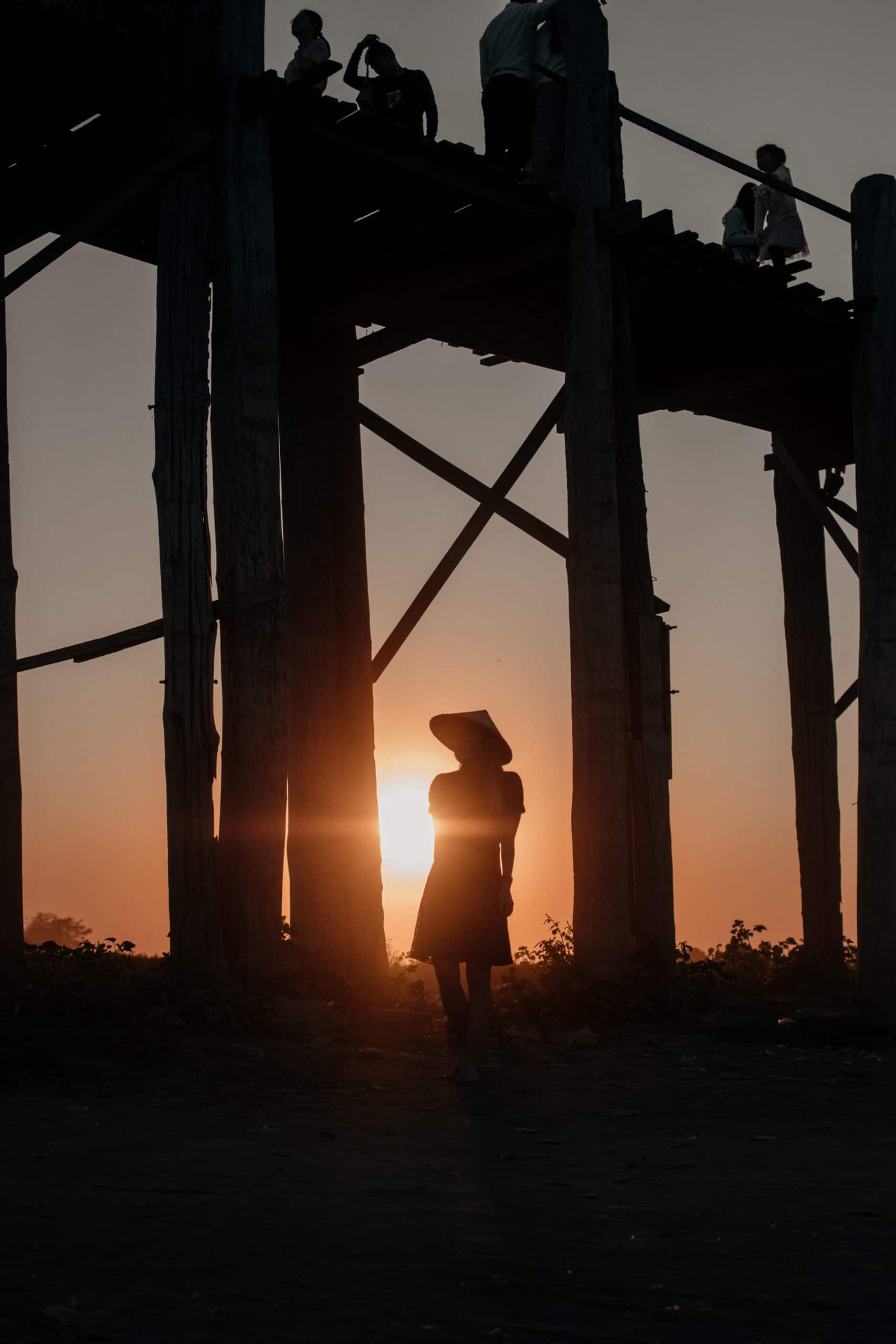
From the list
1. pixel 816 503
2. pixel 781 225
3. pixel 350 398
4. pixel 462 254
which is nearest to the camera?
pixel 462 254

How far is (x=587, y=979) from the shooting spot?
33.7ft

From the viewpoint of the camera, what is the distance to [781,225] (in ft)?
43.8

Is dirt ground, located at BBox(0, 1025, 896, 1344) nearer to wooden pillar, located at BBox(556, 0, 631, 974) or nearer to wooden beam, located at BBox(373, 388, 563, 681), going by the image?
wooden pillar, located at BBox(556, 0, 631, 974)

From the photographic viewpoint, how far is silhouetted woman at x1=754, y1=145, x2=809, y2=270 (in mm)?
13344

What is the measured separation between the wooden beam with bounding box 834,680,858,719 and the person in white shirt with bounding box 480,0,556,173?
5764 mm

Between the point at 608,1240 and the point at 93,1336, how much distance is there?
1.44m

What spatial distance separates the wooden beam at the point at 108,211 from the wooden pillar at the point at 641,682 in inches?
128

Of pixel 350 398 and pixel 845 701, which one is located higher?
pixel 350 398

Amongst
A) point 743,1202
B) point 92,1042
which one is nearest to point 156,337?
point 92,1042

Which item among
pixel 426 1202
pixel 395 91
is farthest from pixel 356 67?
pixel 426 1202

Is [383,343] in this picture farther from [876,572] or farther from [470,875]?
[470,875]

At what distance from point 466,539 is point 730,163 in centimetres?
348

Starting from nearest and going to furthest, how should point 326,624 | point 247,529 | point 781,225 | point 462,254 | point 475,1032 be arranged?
point 475,1032, point 247,529, point 462,254, point 326,624, point 781,225

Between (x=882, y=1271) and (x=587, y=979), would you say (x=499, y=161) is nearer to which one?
(x=587, y=979)
